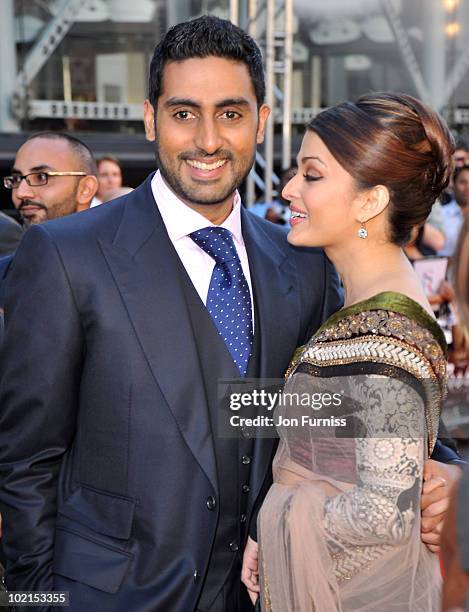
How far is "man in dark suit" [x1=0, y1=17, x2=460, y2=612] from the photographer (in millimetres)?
1771

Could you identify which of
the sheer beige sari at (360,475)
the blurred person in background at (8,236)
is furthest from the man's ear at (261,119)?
the blurred person in background at (8,236)

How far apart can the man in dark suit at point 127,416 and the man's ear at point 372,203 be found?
308mm

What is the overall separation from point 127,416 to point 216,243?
46 cm

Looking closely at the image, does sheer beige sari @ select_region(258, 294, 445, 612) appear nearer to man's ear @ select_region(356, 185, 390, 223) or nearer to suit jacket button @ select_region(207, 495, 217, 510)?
suit jacket button @ select_region(207, 495, 217, 510)

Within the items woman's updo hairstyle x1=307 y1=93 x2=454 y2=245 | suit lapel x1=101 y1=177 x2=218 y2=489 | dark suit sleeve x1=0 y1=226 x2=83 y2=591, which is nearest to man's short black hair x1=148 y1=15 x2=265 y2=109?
woman's updo hairstyle x1=307 y1=93 x2=454 y2=245

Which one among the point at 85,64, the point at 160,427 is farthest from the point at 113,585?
the point at 85,64

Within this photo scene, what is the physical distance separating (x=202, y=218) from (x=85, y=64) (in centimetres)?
797

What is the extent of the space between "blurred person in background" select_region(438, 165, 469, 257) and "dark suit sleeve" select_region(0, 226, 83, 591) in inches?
166

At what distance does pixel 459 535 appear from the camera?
40.6 inches

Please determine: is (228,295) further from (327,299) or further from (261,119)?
(261,119)

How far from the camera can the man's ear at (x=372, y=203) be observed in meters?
A: 1.86

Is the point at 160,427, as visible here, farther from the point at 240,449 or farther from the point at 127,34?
the point at 127,34

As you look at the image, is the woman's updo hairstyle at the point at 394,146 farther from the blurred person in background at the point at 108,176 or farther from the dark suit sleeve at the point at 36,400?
the blurred person in background at the point at 108,176

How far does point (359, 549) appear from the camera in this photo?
1678 millimetres
